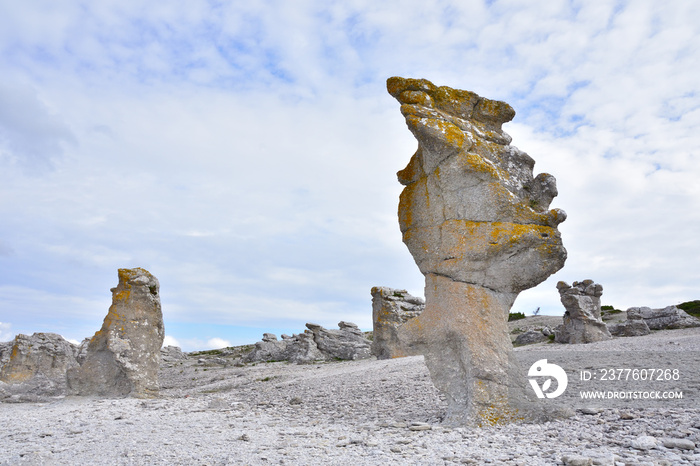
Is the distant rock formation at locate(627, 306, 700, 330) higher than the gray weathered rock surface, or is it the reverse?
the distant rock formation at locate(627, 306, 700, 330)

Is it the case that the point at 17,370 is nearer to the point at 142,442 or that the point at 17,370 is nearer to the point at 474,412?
the point at 142,442

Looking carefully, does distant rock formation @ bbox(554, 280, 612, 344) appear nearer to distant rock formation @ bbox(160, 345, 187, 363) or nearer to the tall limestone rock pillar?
the tall limestone rock pillar

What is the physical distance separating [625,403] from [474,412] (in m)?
3.30

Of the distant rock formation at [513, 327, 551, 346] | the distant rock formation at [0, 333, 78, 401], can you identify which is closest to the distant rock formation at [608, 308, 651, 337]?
the distant rock formation at [513, 327, 551, 346]

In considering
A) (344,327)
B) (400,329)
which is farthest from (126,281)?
(344,327)

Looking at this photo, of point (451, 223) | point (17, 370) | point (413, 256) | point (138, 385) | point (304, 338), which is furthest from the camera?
point (304, 338)

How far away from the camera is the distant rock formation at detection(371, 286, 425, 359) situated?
78.5ft

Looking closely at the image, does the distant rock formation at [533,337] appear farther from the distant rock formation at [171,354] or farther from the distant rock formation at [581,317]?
Result: the distant rock formation at [171,354]

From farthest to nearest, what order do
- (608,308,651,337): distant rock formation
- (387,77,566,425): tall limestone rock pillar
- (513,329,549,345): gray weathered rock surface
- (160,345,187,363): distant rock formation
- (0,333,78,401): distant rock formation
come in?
1. (160,345,187,363): distant rock formation
2. (513,329,549,345): gray weathered rock surface
3. (608,308,651,337): distant rock formation
4. (0,333,78,401): distant rock formation
5. (387,77,566,425): tall limestone rock pillar

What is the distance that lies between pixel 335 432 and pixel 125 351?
849 centimetres

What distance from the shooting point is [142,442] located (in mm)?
8367

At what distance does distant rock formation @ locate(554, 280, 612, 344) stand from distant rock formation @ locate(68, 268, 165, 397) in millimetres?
19803

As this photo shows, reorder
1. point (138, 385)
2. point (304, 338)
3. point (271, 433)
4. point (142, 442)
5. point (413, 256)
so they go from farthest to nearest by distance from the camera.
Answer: point (304, 338), point (138, 385), point (413, 256), point (271, 433), point (142, 442)

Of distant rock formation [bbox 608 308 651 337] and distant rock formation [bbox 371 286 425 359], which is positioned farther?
distant rock formation [bbox 608 308 651 337]
